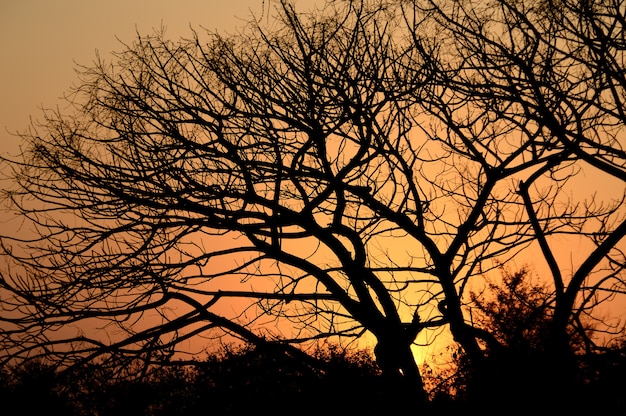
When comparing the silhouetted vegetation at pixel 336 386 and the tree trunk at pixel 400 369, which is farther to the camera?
the tree trunk at pixel 400 369

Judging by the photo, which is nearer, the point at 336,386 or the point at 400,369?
the point at 400,369

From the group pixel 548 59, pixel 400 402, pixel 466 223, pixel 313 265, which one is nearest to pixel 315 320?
pixel 313 265

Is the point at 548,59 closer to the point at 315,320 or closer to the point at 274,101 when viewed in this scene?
the point at 274,101

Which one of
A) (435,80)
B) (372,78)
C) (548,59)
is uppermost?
(372,78)

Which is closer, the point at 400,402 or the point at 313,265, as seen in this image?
the point at 400,402

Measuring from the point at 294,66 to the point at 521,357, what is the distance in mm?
4158

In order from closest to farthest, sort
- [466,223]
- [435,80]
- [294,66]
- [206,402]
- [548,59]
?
[548,59] < [435,80] < [294,66] < [466,223] < [206,402]

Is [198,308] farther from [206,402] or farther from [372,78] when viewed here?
[206,402]

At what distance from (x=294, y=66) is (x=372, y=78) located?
2.73ft

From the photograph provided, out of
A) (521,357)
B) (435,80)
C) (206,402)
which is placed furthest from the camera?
(206,402)

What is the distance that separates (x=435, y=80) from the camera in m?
4.99

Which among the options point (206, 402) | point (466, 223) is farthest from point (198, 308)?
point (206, 402)

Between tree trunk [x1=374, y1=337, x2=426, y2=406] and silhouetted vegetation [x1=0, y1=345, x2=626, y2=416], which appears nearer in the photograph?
silhouetted vegetation [x1=0, y1=345, x2=626, y2=416]

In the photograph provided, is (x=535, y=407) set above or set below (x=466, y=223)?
below
